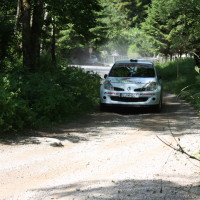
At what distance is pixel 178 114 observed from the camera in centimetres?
1223

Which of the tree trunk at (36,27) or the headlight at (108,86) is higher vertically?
the tree trunk at (36,27)

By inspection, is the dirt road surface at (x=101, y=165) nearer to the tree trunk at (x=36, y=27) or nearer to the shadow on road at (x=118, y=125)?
the shadow on road at (x=118, y=125)

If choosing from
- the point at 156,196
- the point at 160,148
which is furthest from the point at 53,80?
the point at 156,196

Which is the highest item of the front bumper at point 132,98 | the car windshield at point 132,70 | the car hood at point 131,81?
the car windshield at point 132,70

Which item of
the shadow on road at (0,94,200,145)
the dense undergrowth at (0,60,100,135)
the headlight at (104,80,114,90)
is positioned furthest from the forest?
the headlight at (104,80,114,90)

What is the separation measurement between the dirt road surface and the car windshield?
3284 millimetres

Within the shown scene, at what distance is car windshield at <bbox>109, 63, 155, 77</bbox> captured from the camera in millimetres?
13055

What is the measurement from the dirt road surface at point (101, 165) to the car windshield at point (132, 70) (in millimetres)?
3284

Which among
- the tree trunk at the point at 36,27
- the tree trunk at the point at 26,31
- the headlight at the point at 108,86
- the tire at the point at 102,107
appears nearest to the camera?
the headlight at the point at 108,86

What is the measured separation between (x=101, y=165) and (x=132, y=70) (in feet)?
24.4

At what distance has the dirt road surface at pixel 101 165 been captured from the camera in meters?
4.72

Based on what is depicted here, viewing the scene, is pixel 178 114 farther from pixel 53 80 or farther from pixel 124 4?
pixel 124 4

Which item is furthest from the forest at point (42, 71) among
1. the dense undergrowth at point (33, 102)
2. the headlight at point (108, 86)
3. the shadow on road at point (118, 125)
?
the headlight at point (108, 86)

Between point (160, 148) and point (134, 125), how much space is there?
2873 millimetres
